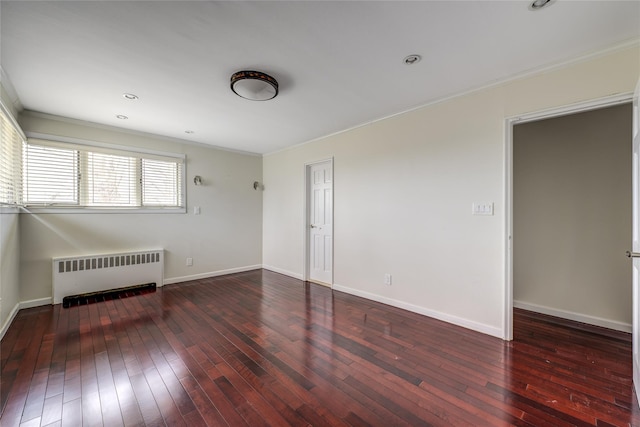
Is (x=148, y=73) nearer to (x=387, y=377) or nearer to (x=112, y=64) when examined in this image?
(x=112, y=64)

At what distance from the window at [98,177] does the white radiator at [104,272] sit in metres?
0.74

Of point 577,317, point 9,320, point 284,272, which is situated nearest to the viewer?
point 9,320

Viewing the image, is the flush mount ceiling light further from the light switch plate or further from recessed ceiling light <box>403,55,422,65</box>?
the light switch plate

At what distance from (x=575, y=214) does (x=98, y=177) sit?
597cm

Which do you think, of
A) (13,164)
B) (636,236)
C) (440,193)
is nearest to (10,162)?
(13,164)

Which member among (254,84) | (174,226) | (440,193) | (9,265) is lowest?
(9,265)

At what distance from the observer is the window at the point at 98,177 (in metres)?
3.37

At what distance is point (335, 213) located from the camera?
4129 millimetres

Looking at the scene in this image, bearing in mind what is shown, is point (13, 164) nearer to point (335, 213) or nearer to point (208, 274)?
point (208, 274)

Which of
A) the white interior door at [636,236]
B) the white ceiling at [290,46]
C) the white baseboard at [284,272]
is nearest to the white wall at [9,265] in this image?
the white ceiling at [290,46]

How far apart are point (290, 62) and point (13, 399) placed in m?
2.95

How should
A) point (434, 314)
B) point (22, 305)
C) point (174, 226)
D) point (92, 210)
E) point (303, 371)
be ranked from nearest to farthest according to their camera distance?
point (303, 371), point (434, 314), point (22, 305), point (92, 210), point (174, 226)

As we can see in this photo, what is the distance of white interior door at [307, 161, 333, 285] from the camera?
4.34 m

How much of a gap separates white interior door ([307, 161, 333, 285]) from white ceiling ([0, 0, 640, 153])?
155 centimetres
